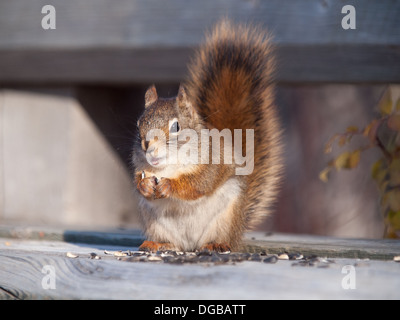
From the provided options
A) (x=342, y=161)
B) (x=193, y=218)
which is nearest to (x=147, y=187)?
(x=193, y=218)

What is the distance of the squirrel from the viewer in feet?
5.15

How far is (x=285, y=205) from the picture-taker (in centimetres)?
333

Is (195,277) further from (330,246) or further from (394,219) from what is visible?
(394,219)

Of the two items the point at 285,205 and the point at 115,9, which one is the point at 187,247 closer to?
the point at 115,9

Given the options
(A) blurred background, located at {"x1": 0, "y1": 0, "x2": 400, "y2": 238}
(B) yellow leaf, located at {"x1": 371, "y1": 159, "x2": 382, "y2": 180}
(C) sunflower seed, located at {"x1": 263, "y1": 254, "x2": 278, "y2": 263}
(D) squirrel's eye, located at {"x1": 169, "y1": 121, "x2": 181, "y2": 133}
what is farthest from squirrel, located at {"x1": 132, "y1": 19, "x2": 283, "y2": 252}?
(B) yellow leaf, located at {"x1": 371, "y1": 159, "x2": 382, "y2": 180}

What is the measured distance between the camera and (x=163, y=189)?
1523mm

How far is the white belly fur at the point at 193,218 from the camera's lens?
1.58m

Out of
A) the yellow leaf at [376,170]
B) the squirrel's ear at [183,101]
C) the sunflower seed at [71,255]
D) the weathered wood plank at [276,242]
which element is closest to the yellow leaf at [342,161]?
the yellow leaf at [376,170]

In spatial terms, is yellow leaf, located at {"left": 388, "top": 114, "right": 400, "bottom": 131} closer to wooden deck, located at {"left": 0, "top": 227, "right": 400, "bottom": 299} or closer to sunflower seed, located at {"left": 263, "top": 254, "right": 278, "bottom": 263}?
wooden deck, located at {"left": 0, "top": 227, "right": 400, "bottom": 299}

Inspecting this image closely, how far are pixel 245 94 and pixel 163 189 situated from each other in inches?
17.1

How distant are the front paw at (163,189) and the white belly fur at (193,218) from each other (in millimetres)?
51

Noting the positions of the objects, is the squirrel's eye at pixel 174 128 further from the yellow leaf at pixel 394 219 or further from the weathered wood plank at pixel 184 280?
the yellow leaf at pixel 394 219
